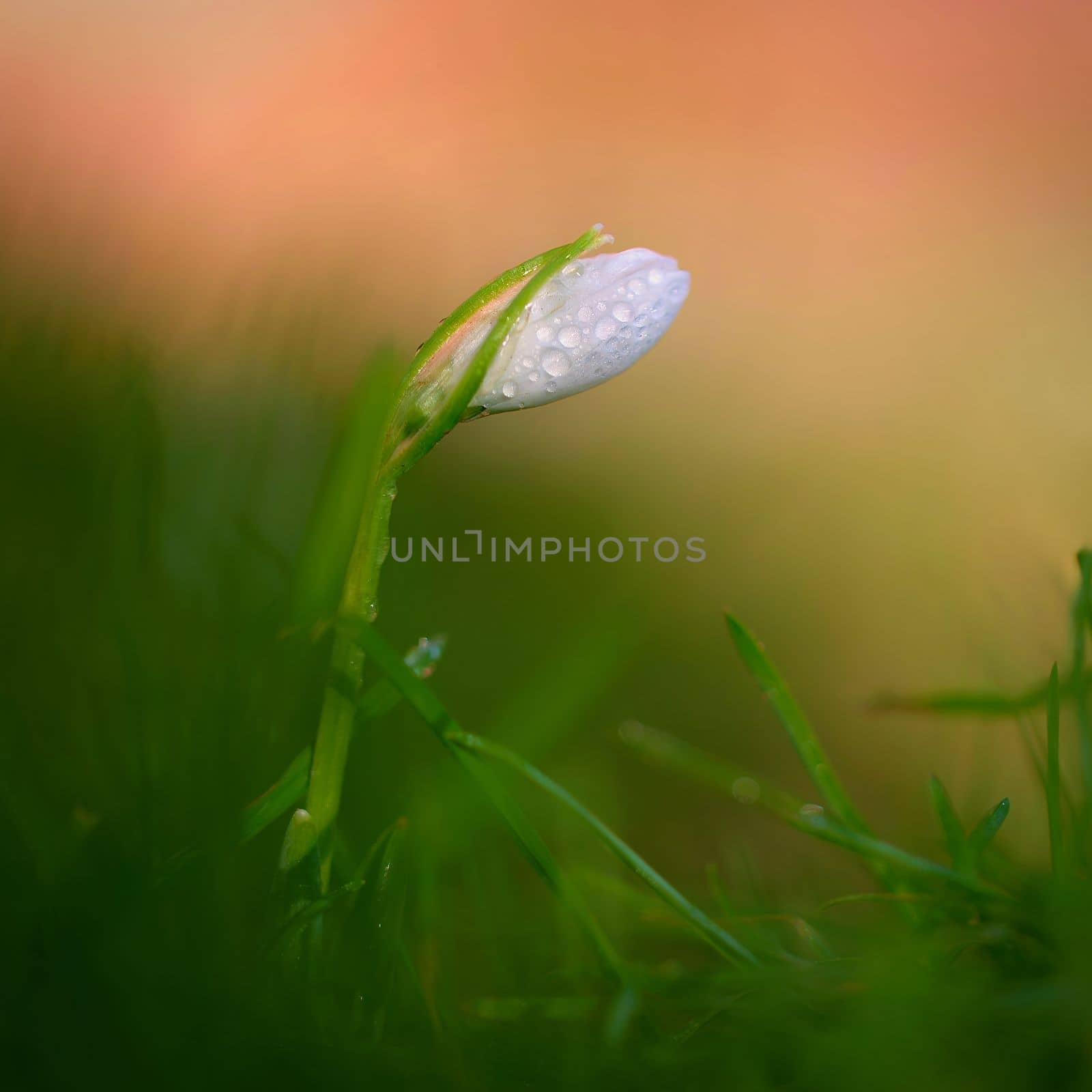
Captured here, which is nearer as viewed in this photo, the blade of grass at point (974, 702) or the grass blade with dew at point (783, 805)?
the grass blade with dew at point (783, 805)

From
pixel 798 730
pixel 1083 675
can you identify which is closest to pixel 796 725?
pixel 798 730

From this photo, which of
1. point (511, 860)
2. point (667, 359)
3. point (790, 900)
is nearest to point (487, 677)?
point (511, 860)

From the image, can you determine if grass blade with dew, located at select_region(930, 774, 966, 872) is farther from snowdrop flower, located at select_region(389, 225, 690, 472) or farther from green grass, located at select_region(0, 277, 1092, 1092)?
snowdrop flower, located at select_region(389, 225, 690, 472)

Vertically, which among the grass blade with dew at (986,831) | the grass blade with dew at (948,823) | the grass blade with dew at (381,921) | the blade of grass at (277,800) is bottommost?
the grass blade with dew at (381,921)

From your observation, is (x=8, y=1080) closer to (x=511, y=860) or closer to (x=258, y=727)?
(x=258, y=727)

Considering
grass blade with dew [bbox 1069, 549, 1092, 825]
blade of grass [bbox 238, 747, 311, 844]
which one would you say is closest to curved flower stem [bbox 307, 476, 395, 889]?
blade of grass [bbox 238, 747, 311, 844]

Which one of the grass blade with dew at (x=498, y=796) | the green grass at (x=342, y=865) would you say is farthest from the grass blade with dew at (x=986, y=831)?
the grass blade with dew at (x=498, y=796)

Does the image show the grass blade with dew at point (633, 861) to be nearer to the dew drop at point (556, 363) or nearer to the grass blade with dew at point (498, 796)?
the grass blade with dew at point (498, 796)

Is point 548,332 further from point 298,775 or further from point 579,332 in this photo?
point 298,775
